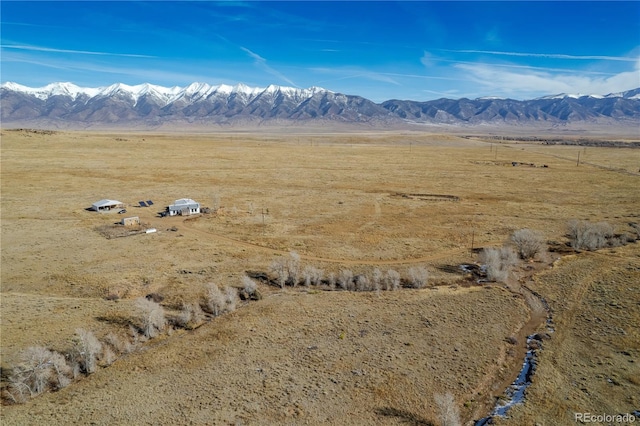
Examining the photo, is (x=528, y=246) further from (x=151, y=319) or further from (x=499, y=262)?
(x=151, y=319)

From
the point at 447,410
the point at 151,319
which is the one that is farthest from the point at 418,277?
the point at 151,319

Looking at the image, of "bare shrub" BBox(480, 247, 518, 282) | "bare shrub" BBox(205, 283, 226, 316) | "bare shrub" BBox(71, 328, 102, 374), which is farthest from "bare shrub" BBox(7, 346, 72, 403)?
"bare shrub" BBox(480, 247, 518, 282)

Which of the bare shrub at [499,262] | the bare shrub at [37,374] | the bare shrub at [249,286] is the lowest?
the bare shrub at [37,374]

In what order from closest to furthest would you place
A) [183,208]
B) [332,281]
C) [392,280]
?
[392,280] → [332,281] → [183,208]

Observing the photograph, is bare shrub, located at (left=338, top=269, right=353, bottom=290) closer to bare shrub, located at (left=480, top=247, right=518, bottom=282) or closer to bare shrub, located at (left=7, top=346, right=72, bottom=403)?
bare shrub, located at (left=480, top=247, right=518, bottom=282)

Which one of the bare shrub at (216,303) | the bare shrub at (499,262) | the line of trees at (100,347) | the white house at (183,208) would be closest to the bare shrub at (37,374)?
the line of trees at (100,347)

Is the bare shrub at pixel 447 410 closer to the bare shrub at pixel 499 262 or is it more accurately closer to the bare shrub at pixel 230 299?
the bare shrub at pixel 230 299
